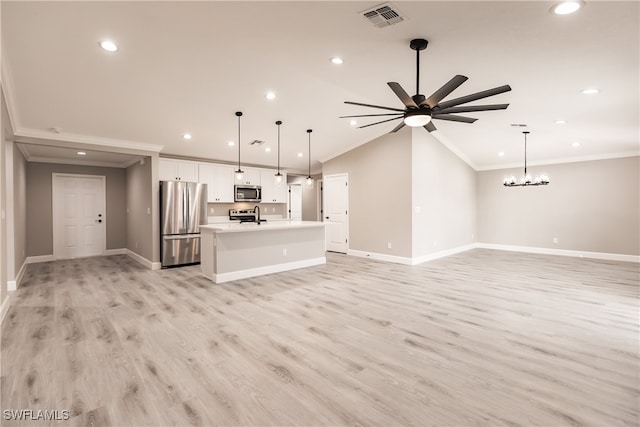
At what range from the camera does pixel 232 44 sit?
324cm

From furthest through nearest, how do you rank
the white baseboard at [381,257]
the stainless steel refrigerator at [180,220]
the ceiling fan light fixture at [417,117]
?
the white baseboard at [381,257] < the stainless steel refrigerator at [180,220] < the ceiling fan light fixture at [417,117]

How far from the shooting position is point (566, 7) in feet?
7.45

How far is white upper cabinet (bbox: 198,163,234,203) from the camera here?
23.6 ft

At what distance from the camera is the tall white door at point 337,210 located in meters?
7.73

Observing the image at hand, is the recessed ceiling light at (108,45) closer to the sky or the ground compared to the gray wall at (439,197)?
closer to the sky

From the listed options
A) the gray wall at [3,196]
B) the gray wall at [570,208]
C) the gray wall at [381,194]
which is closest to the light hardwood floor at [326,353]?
the gray wall at [3,196]

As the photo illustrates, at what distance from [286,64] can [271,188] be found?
16.5 feet

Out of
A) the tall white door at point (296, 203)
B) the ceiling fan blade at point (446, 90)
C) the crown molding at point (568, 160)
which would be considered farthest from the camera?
the tall white door at point (296, 203)

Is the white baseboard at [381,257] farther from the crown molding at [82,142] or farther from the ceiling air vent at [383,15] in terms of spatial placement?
the crown molding at [82,142]

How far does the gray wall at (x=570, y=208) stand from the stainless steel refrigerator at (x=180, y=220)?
8125mm

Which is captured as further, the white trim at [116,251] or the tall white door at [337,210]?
the white trim at [116,251]

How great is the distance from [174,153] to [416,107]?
5.69m

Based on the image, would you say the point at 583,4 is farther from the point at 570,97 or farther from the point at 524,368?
the point at 524,368

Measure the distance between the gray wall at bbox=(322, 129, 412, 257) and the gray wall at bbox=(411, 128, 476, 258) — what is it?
0.67 ft
